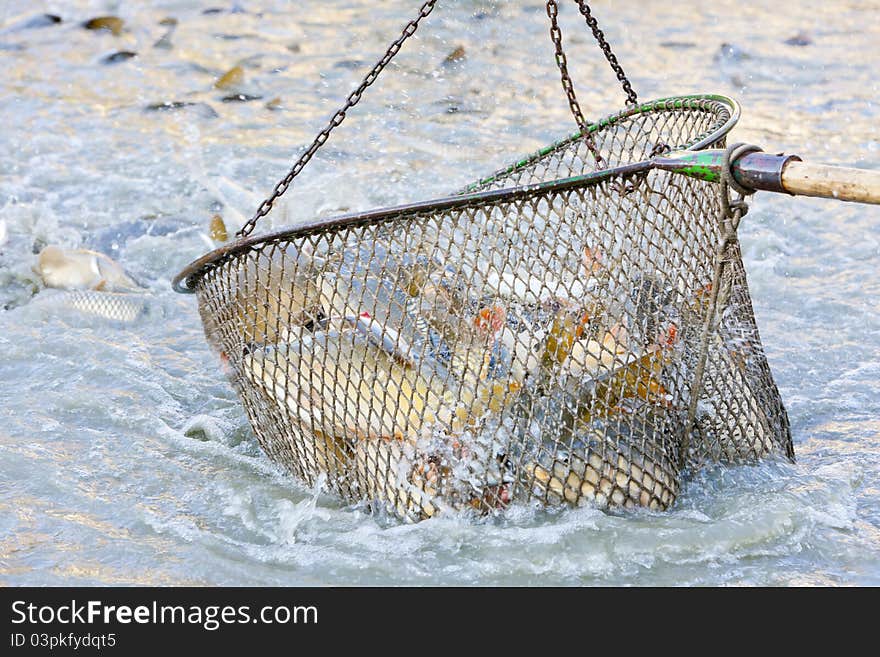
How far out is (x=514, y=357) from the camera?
2150 millimetres

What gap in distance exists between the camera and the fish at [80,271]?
396 cm

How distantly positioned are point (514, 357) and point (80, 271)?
7.99 ft

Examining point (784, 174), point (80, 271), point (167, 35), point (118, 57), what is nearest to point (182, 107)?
point (118, 57)

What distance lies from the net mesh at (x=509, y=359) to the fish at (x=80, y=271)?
1.69m

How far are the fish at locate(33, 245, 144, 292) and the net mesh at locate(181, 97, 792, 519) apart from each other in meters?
1.69

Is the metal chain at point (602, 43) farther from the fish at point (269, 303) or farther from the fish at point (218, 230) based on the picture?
the fish at point (218, 230)

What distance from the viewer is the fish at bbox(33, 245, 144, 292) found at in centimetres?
396

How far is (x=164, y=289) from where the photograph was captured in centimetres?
409

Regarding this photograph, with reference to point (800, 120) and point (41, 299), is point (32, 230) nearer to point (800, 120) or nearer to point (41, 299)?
point (41, 299)

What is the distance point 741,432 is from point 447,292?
0.80m

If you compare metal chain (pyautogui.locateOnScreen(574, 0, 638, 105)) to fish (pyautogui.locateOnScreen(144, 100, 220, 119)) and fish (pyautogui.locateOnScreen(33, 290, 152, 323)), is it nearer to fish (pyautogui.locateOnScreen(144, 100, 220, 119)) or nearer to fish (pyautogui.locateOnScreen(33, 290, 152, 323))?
fish (pyautogui.locateOnScreen(33, 290, 152, 323))

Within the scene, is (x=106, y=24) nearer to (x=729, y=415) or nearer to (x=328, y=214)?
(x=328, y=214)

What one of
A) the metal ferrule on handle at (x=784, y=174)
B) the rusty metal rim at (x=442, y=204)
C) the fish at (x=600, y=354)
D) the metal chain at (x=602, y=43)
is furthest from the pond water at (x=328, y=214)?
the metal chain at (x=602, y=43)

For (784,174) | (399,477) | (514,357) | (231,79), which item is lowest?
(231,79)
